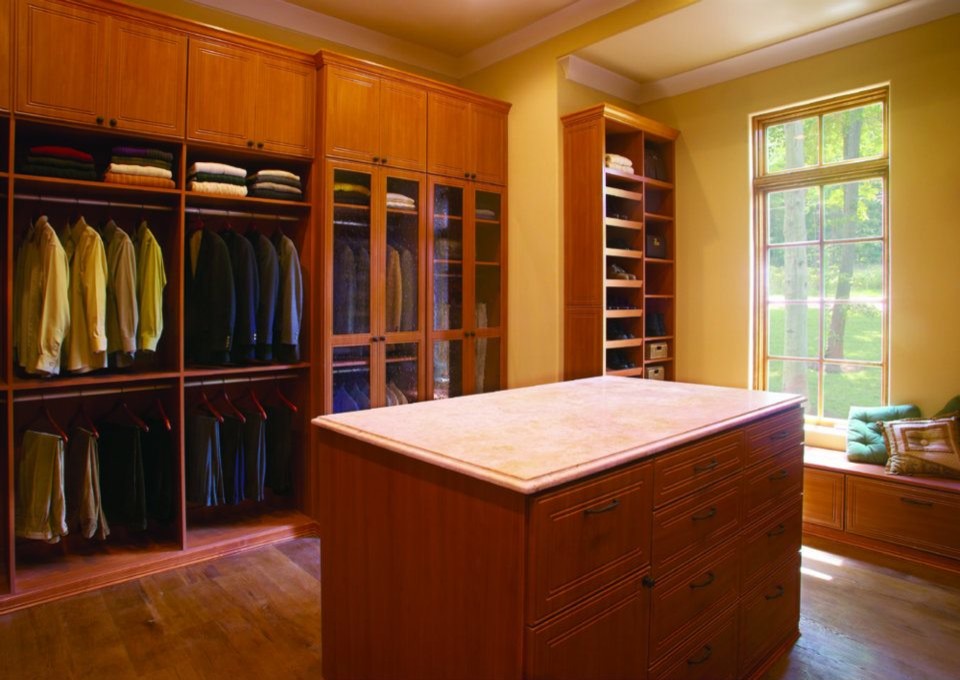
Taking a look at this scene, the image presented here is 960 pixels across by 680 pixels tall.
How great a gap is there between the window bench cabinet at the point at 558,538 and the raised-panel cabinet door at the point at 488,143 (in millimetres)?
2339

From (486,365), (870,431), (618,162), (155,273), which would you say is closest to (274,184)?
(155,273)

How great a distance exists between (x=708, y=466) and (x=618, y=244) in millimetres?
2550

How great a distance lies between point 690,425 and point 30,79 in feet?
9.86

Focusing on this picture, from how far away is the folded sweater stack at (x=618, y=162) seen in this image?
3.98m

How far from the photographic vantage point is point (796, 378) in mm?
4062

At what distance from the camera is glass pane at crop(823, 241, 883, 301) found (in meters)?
3.68

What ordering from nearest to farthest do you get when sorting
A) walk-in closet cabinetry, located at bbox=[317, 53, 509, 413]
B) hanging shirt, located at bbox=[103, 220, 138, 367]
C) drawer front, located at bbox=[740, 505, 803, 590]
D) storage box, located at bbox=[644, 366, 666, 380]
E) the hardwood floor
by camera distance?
1. drawer front, located at bbox=[740, 505, 803, 590]
2. the hardwood floor
3. hanging shirt, located at bbox=[103, 220, 138, 367]
4. walk-in closet cabinetry, located at bbox=[317, 53, 509, 413]
5. storage box, located at bbox=[644, 366, 666, 380]

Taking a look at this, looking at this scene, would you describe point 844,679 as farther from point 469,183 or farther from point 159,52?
point 159,52

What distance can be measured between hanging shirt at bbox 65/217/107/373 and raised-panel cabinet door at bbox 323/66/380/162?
1262 mm

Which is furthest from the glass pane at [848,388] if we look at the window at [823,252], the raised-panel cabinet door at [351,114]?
the raised-panel cabinet door at [351,114]

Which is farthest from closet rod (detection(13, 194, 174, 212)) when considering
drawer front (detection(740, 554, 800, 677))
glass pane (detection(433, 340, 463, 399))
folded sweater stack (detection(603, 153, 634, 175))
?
drawer front (detection(740, 554, 800, 677))

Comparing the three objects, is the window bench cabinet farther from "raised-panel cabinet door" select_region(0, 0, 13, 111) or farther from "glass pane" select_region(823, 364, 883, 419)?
"raised-panel cabinet door" select_region(0, 0, 13, 111)

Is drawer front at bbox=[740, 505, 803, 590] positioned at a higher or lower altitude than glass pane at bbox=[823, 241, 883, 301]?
lower

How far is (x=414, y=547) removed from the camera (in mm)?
1616
